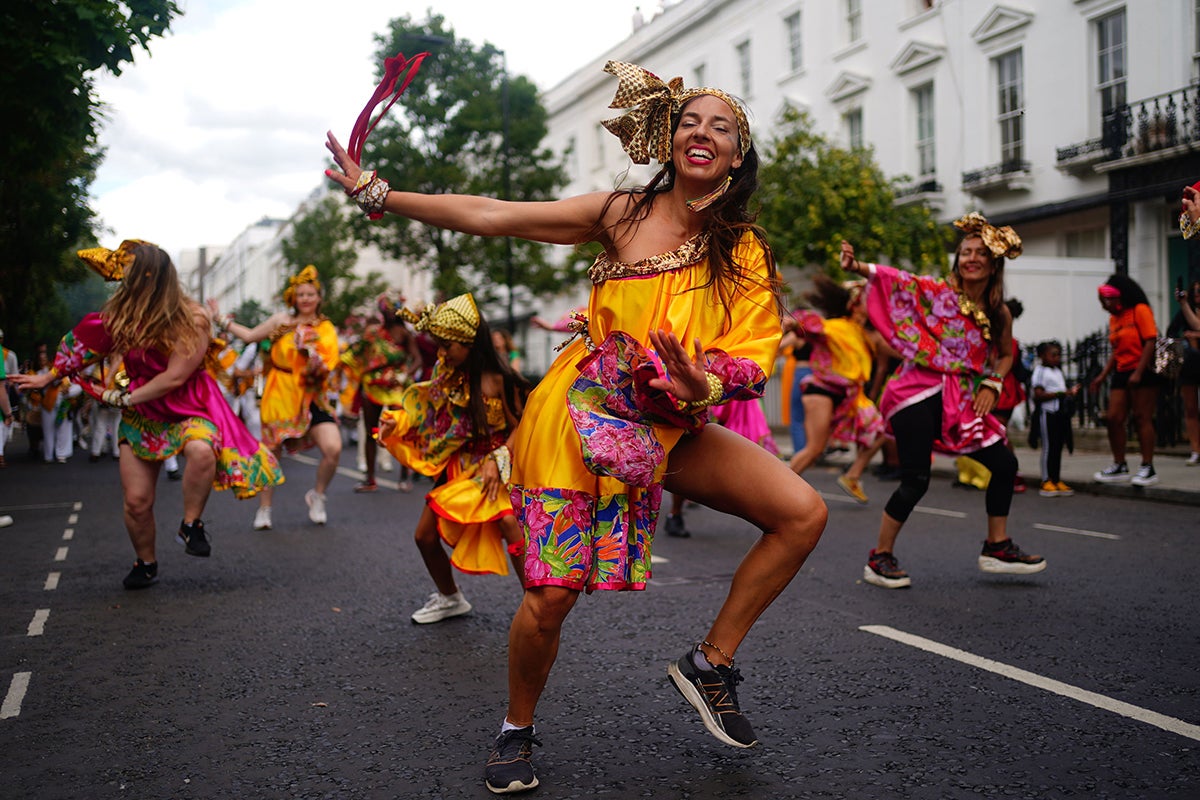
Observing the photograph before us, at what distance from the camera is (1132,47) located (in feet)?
61.8

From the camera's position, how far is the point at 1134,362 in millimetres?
11281

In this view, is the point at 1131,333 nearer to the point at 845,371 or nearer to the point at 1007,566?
the point at 845,371

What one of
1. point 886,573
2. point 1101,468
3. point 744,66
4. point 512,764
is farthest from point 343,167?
point 744,66

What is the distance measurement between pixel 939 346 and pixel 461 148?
96.4ft

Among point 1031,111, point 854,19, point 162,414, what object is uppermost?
point 854,19

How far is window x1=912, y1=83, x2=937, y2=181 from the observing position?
24.2 metres

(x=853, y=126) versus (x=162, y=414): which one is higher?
(x=853, y=126)

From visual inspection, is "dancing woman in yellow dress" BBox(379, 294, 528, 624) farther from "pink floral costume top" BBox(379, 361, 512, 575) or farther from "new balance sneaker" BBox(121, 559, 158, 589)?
"new balance sneaker" BBox(121, 559, 158, 589)

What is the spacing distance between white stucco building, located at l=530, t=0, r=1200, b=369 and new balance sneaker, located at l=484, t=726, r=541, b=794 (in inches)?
650

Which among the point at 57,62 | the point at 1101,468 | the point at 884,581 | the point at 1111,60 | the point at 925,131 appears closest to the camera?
the point at 884,581

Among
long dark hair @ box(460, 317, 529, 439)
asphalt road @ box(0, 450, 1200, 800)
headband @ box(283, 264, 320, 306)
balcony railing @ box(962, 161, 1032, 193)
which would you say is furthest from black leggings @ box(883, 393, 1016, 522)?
balcony railing @ box(962, 161, 1032, 193)

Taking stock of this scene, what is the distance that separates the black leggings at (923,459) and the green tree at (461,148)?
88.2 feet

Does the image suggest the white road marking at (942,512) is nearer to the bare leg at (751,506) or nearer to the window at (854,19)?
the bare leg at (751,506)

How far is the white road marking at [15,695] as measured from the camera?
426 cm
